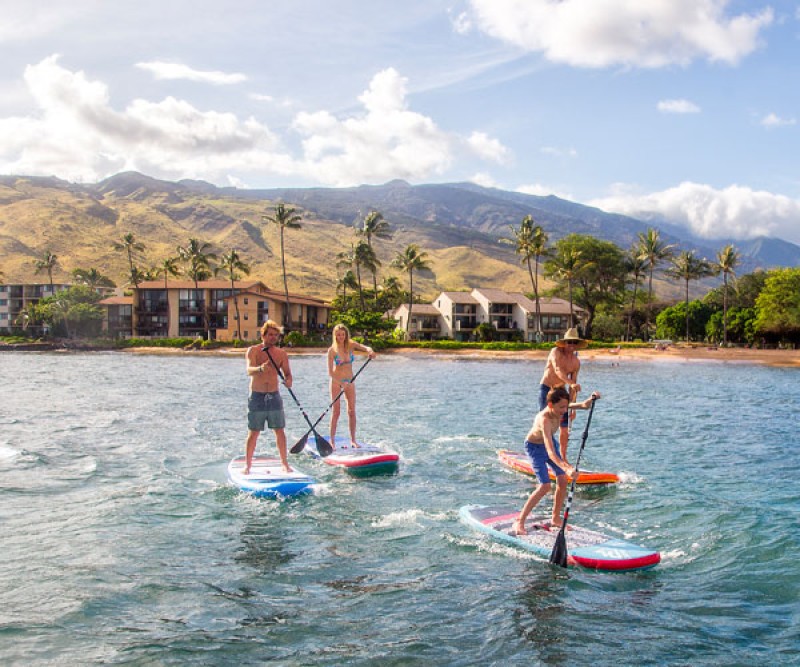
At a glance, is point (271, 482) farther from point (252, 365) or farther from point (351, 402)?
point (351, 402)

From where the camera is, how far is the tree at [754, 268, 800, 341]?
271 ft

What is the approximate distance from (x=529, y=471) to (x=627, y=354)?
7302 cm

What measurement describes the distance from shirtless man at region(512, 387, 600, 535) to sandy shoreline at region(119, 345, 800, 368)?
68238mm

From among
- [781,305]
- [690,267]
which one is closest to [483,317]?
[690,267]

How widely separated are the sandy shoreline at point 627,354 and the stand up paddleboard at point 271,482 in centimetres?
6680

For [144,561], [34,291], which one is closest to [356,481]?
[144,561]

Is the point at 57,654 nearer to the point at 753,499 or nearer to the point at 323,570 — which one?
the point at 323,570

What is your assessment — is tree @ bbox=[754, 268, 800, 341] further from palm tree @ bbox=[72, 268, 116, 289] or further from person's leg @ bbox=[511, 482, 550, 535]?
palm tree @ bbox=[72, 268, 116, 289]

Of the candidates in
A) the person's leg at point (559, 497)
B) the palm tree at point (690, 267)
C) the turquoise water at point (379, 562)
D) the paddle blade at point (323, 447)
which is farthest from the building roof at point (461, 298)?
the person's leg at point (559, 497)

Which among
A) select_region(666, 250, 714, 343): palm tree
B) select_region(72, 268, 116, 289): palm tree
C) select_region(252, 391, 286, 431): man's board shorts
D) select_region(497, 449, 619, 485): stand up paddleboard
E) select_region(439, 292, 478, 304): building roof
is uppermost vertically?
select_region(72, 268, 116, 289): palm tree

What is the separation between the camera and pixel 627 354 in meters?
83.6

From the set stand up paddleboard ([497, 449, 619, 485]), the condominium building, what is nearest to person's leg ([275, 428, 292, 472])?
stand up paddleboard ([497, 449, 619, 485])

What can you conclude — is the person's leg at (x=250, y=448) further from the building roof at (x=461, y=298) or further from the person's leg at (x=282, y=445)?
the building roof at (x=461, y=298)

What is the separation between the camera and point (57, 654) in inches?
269
